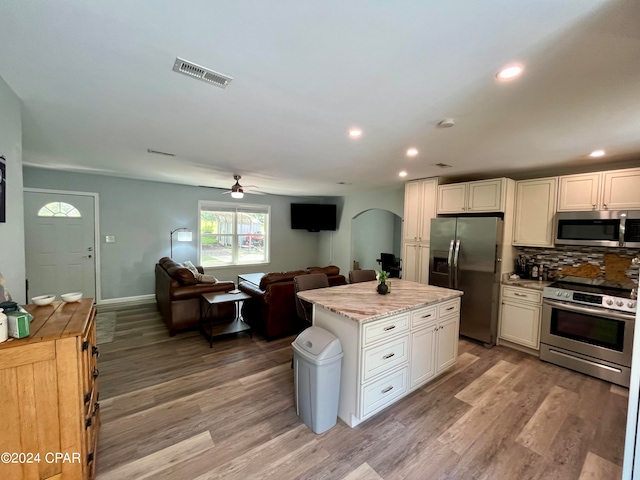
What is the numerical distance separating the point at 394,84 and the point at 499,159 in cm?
246

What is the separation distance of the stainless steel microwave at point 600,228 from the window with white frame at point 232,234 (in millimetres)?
6150

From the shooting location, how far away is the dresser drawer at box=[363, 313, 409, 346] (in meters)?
2.14

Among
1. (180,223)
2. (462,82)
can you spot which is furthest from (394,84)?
(180,223)

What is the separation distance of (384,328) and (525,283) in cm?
262

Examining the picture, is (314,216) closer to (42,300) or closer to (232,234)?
(232,234)

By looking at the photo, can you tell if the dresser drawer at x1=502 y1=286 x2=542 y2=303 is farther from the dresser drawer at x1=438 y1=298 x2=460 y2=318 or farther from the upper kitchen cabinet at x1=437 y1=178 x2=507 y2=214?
the dresser drawer at x1=438 y1=298 x2=460 y2=318

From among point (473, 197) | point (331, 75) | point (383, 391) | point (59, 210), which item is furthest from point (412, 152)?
point (59, 210)

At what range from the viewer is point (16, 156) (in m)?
1.92

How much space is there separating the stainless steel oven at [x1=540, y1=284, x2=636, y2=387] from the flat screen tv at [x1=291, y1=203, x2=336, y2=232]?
5182 mm

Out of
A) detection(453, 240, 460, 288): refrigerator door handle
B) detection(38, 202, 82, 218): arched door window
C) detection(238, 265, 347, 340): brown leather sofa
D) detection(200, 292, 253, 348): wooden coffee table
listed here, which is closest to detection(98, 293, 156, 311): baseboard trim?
detection(38, 202, 82, 218): arched door window

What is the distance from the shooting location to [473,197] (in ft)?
13.3

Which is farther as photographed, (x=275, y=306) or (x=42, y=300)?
(x=275, y=306)

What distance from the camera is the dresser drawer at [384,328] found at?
2143 millimetres

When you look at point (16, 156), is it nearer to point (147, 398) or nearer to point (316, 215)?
point (147, 398)
